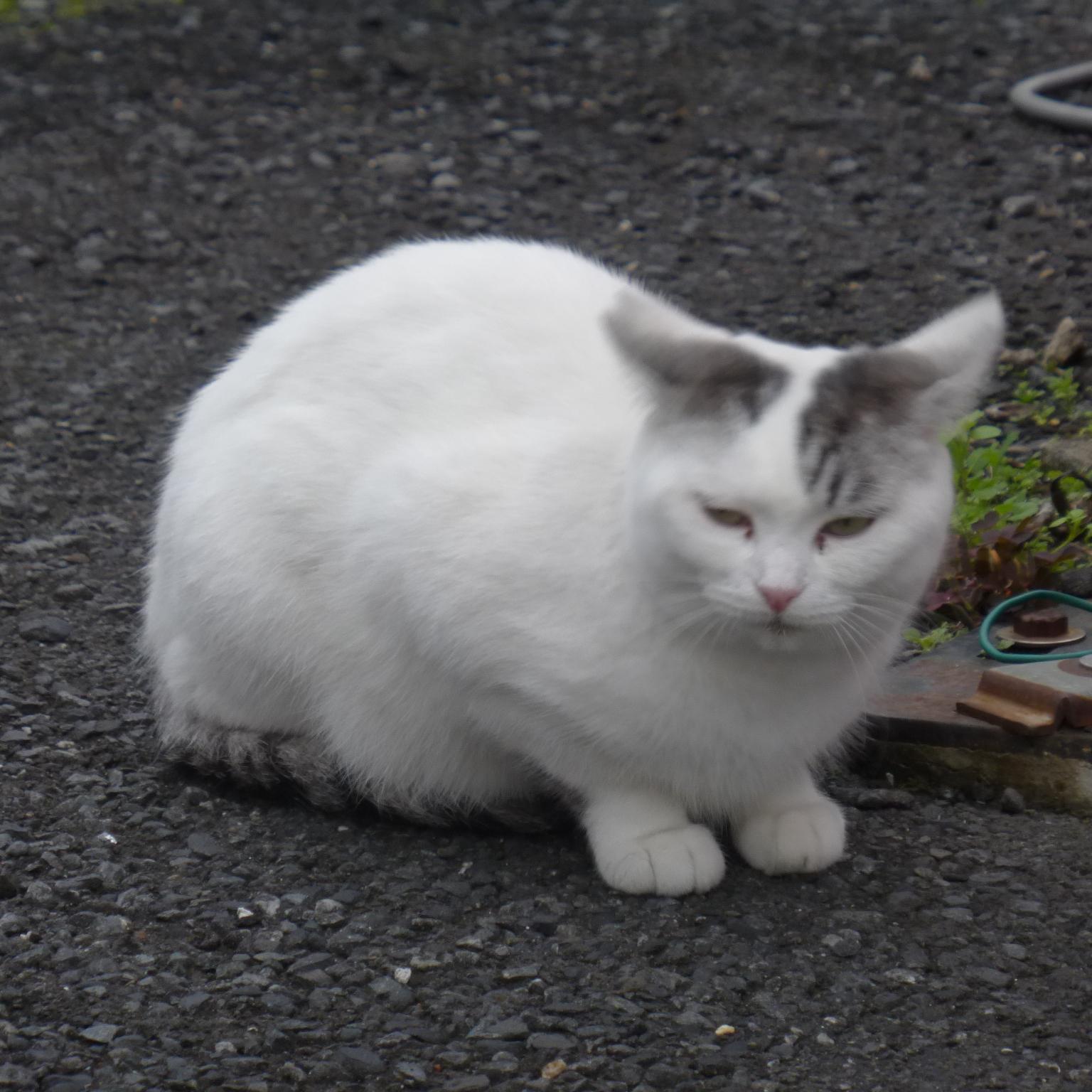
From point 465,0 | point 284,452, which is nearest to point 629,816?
point 284,452

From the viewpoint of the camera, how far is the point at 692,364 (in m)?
2.58

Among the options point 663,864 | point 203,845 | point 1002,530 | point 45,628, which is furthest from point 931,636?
point 45,628

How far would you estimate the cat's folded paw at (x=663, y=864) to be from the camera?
2967 millimetres

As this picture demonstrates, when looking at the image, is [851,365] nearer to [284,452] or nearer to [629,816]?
[629,816]

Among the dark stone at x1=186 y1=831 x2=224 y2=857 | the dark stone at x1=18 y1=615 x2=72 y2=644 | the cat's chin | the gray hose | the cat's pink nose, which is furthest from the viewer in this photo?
the gray hose

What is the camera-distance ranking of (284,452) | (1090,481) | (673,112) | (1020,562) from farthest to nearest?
(673,112), (1090,481), (1020,562), (284,452)

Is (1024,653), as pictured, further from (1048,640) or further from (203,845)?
(203,845)

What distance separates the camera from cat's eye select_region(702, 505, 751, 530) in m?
2.50

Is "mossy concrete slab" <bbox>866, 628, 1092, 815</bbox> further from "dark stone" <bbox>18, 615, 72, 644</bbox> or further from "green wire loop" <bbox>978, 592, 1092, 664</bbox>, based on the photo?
"dark stone" <bbox>18, 615, 72, 644</bbox>

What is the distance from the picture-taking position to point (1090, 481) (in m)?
4.21

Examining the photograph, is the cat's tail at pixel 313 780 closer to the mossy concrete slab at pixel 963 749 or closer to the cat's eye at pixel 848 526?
the mossy concrete slab at pixel 963 749

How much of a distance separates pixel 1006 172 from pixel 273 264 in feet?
10.3

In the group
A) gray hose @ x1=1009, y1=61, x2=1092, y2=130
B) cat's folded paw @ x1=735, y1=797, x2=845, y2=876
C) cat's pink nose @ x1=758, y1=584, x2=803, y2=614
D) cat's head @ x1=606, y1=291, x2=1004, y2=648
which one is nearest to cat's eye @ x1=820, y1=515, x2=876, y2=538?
cat's head @ x1=606, y1=291, x2=1004, y2=648

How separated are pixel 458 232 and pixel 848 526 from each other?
438 cm
